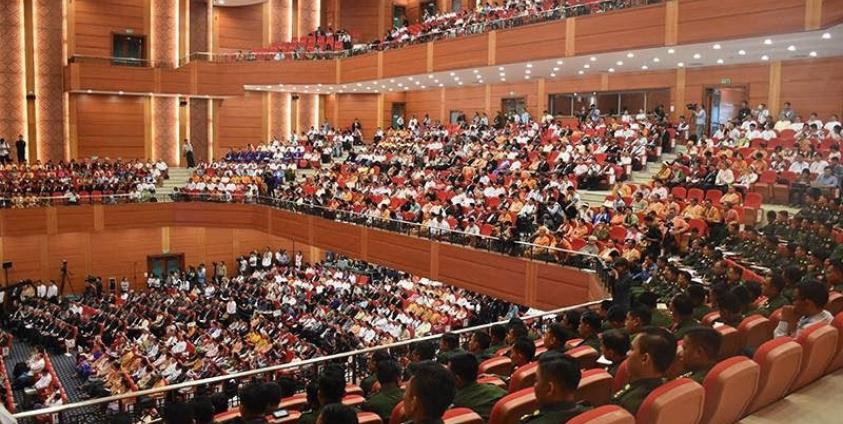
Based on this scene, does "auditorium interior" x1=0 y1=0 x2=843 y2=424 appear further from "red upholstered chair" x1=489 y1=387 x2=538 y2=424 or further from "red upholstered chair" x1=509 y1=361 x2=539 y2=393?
"red upholstered chair" x1=509 y1=361 x2=539 y2=393

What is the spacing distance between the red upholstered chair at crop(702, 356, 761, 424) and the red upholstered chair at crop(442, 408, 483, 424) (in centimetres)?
98

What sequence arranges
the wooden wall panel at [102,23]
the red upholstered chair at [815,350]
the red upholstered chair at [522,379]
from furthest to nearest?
the wooden wall panel at [102,23] < the red upholstered chair at [522,379] < the red upholstered chair at [815,350]

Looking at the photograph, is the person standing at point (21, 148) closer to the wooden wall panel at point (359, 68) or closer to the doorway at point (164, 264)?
the doorway at point (164, 264)

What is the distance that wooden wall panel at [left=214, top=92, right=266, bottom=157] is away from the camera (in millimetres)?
24891

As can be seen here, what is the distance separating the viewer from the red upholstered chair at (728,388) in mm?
2875

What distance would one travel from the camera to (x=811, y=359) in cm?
353

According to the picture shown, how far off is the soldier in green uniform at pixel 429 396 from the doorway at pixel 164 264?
2073 cm

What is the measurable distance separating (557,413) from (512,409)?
1.38 ft

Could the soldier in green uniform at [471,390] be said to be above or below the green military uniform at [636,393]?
below

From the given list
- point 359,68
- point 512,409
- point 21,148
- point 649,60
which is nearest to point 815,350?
point 512,409

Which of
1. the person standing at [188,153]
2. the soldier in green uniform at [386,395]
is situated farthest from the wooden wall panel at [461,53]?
the soldier in green uniform at [386,395]

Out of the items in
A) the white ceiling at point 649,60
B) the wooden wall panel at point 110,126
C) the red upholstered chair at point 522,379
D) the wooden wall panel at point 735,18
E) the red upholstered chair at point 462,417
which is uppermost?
the wooden wall panel at point 735,18

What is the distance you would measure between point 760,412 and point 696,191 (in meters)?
8.48

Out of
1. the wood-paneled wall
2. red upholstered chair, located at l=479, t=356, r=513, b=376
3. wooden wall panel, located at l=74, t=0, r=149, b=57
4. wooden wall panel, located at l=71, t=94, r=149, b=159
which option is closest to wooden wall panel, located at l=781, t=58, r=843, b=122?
the wood-paneled wall
